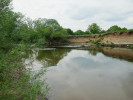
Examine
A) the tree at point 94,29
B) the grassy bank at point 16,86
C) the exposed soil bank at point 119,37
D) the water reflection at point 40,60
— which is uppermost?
the tree at point 94,29

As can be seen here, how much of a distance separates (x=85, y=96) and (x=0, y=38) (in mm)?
5148

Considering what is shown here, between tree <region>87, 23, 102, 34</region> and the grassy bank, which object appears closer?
the grassy bank

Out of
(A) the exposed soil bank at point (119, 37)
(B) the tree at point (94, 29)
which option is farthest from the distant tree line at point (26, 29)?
(A) the exposed soil bank at point (119, 37)

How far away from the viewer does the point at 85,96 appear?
4.21 metres

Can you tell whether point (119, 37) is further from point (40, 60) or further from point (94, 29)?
point (94, 29)

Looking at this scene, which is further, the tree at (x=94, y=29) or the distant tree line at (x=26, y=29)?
the tree at (x=94, y=29)

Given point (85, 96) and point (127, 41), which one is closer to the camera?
point (85, 96)

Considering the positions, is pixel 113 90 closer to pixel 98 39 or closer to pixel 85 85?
pixel 85 85

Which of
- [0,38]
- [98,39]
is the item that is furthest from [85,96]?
[98,39]

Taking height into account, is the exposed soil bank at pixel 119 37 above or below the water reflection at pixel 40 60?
above

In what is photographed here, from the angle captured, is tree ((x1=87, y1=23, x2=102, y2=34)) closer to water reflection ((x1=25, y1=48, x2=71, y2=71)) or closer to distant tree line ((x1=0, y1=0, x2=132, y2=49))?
distant tree line ((x1=0, y1=0, x2=132, y2=49))

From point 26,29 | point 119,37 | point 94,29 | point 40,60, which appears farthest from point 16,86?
point 94,29

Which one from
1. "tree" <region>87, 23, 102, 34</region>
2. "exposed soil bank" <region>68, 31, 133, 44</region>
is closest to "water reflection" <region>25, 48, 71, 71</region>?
"exposed soil bank" <region>68, 31, 133, 44</region>

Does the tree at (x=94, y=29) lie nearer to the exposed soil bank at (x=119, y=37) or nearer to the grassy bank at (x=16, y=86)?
the exposed soil bank at (x=119, y=37)
